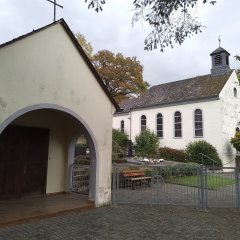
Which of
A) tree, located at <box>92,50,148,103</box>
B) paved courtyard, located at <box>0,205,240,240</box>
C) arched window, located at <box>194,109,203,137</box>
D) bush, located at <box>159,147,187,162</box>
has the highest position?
tree, located at <box>92,50,148,103</box>

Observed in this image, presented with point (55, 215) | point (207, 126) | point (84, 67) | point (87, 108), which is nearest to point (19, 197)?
point (55, 215)

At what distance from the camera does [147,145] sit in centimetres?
2708


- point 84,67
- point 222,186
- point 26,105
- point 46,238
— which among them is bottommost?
point 46,238

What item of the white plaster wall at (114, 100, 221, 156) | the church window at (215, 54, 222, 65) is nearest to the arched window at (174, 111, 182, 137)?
the white plaster wall at (114, 100, 221, 156)

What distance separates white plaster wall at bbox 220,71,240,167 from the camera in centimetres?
→ 2547

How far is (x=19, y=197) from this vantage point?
1048 cm

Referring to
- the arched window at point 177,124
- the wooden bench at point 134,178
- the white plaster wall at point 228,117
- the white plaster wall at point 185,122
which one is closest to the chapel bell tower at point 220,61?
the white plaster wall at point 228,117

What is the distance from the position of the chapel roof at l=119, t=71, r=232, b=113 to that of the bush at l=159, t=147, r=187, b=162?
4963 millimetres

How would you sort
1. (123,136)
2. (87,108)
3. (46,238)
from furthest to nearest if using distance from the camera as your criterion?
(123,136), (87,108), (46,238)

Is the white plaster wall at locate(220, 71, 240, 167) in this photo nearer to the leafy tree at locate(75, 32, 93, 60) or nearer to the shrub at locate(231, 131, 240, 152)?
the shrub at locate(231, 131, 240, 152)

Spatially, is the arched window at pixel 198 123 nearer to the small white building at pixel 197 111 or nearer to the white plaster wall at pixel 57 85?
the small white building at pixel 197 111

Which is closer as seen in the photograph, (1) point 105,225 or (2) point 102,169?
(1) point 105,225

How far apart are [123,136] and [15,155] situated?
2115cm

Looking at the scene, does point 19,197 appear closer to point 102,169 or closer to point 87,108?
point 102,169
